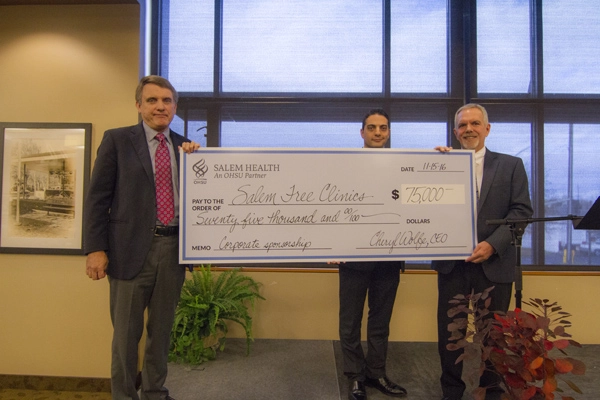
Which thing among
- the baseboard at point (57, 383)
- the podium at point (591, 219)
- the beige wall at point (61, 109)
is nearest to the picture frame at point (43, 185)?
the beige wall at point (61, 109)

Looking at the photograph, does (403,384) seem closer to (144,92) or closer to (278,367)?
(278,367)

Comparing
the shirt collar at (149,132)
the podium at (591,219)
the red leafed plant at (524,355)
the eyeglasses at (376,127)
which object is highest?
the eyeglasses at (376,127)

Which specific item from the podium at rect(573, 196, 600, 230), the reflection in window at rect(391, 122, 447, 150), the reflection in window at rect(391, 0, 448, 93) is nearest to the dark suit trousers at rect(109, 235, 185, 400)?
the podium at rect(573, 196, 600, 230)

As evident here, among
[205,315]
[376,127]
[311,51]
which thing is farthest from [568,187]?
[205,315]

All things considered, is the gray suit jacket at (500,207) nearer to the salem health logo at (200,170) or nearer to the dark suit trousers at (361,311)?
the dark suit trousers at (361,311)

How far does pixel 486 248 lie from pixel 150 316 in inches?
70.5

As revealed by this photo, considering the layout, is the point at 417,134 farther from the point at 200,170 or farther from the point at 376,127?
the point at 200,170

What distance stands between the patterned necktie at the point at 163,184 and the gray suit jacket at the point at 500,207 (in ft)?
4.97

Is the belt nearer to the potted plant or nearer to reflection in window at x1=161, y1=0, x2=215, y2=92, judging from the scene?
the potted plant

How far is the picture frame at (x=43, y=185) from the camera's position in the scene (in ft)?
8.29

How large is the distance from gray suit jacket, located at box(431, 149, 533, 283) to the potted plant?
57.3 inches

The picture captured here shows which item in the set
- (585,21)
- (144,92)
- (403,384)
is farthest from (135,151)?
(585,21)

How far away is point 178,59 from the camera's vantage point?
116 inches

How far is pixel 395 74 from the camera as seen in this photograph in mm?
2936
